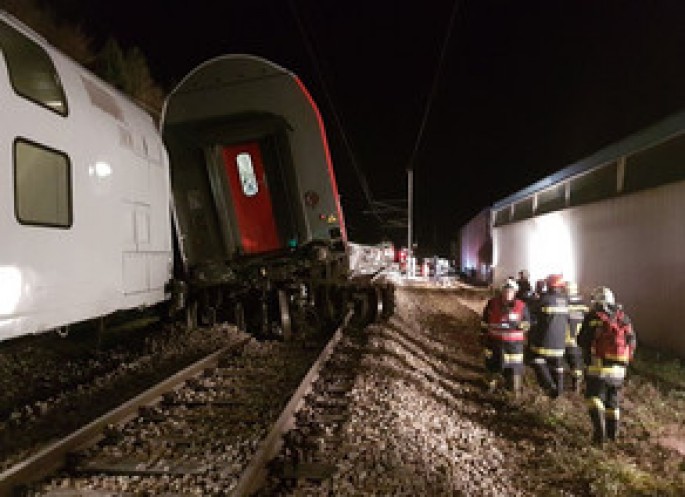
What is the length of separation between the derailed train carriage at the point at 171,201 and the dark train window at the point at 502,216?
16.6 metres

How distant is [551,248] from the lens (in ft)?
56.8

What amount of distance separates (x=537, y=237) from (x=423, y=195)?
58.7 meters

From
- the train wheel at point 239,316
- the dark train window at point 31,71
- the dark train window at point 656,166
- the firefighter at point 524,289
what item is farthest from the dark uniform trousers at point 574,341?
the dark train window at point 31,71

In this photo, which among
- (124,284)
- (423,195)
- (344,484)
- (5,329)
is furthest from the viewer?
(423,195)

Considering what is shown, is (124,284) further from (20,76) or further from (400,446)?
(400,446)

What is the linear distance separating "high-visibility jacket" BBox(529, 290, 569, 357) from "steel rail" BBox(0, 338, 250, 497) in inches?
182

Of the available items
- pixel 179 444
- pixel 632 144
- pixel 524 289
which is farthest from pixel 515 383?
pixel 632 144

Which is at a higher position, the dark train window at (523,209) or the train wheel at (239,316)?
the dark train window at (523,209)

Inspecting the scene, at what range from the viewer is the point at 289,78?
28.5 feet

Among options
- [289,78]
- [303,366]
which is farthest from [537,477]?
[289,78]

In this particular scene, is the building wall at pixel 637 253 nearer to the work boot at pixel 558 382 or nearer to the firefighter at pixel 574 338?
the firefighter at pixel 574 338

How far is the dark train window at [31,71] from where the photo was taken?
463 centimetres

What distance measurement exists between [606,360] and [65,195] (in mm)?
5534

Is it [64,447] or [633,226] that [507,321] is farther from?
[633,226]
